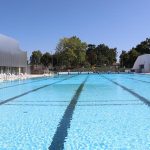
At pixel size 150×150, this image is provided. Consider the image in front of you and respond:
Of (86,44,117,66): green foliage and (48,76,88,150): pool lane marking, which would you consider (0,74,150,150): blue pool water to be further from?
(86,44,117,66): green foliage

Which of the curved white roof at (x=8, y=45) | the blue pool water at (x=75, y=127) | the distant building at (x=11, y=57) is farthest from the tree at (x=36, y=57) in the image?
the blue pool water at (x=75, y=127)

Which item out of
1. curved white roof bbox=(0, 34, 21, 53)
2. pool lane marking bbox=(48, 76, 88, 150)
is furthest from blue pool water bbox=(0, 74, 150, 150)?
curved white roof bbox=(0, 34, 21, 53)

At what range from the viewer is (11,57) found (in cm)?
3400

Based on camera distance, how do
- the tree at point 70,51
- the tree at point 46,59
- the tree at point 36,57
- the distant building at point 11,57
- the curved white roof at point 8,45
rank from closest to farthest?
the distant building at point 11,57 → the curved white roof at point 8,45 → the tree at point 70,51 → the tree at point 46,59 → the tree at point 36,57

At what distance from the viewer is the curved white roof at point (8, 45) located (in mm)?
32562

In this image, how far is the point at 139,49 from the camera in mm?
67875

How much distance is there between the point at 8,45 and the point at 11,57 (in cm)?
138

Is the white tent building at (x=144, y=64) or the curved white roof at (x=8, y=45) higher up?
the curved white roof at (x=8, y=45)

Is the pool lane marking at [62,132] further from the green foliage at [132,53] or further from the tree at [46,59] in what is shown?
the tree at [46,59]

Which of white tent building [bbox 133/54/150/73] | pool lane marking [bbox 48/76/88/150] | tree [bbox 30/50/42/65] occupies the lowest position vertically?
pool lane marking [bbox 48/76/88/150]

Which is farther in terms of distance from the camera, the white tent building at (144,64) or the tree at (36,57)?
the tree at (36,57)

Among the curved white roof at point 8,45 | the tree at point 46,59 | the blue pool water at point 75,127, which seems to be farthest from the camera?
the tree at point 46,59

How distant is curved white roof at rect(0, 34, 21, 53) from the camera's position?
3256 centimetres

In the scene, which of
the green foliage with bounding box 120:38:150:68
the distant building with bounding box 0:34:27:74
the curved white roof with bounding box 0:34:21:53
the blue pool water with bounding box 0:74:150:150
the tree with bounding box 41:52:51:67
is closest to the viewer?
the blue pool water with bounding box 0:74:150:150
